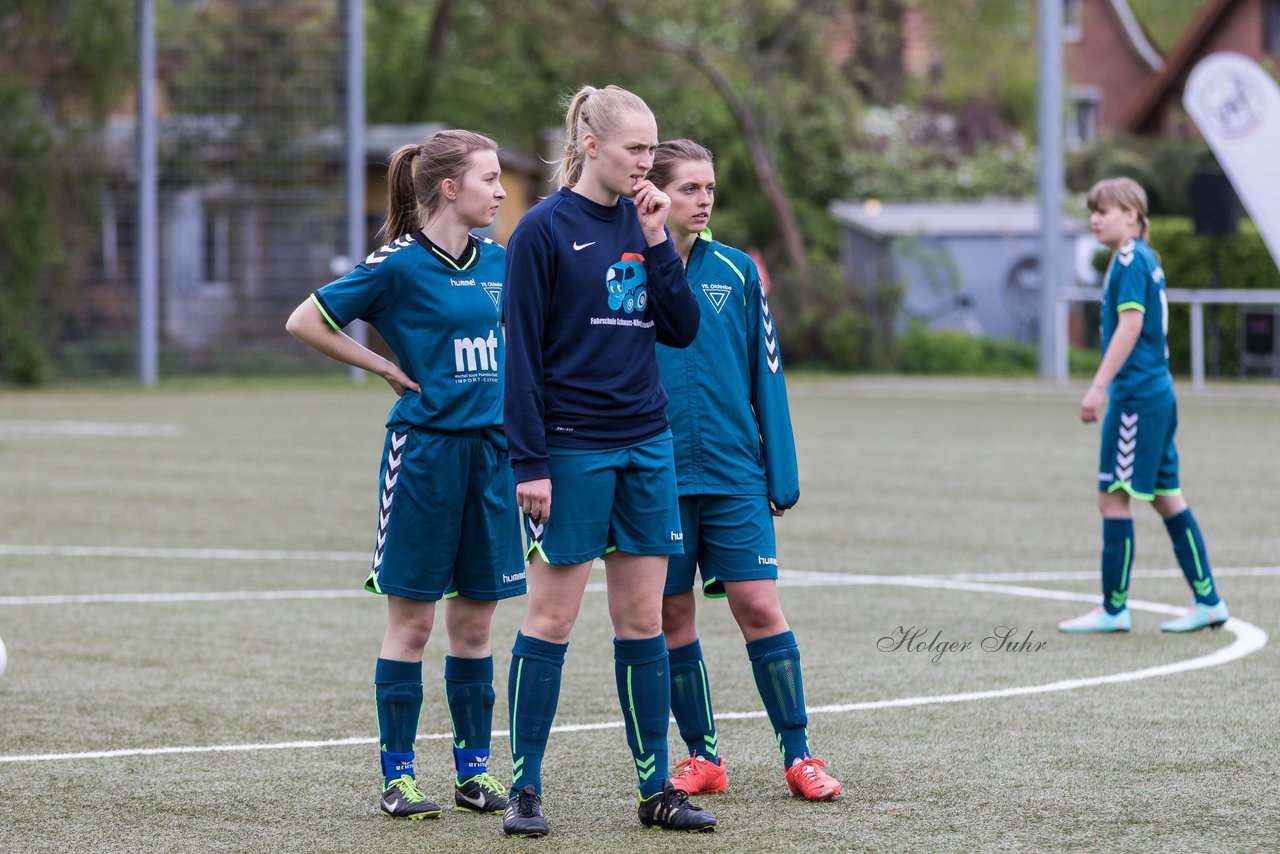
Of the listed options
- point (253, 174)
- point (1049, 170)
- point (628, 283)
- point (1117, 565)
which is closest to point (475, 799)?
point (628, 283)

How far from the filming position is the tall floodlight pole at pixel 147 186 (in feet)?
99.3

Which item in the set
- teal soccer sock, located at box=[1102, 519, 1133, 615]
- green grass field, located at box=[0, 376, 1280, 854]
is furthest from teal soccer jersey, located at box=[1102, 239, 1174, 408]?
green grass field, located at box=[0, 376, 1280, 854]

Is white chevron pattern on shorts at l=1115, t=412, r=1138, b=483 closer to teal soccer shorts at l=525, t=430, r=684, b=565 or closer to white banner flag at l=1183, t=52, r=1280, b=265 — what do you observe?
teal soccer shorts at l=525, t=430, r=684, b=565

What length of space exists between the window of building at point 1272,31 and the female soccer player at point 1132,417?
38.7 metres

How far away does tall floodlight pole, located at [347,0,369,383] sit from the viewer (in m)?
31.3

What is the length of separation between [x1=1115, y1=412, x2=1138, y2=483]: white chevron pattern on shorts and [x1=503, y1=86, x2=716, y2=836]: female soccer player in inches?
150

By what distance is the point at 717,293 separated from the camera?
5.53 meters

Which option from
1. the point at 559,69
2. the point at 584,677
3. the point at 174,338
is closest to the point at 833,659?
the point at 584,677

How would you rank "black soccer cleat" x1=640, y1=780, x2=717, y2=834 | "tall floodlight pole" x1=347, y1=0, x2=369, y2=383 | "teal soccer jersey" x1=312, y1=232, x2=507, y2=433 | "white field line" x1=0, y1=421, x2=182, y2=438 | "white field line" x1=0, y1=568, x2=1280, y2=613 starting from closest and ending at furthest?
"black soccer cleat" x1=640, y1=780, x2=717, y2=834
"teal soccer jersey" x1=312, y1=232, x2=507, y2=433
"white field line" x1=0, y1=568, x2=1280, y2=613
"white field line" x1=0, y1=421, x2=182, y2=438
"tall floodlight pole" x1=347, y1=0, x2=369, y2=383

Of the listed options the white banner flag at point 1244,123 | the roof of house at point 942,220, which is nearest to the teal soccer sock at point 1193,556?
the white banner flag at point 1244,123

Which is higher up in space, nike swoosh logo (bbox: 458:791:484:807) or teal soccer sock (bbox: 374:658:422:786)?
teal soccer sock (bbox: 374:658:422:786)

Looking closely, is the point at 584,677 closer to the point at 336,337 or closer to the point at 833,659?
the point at 833,659

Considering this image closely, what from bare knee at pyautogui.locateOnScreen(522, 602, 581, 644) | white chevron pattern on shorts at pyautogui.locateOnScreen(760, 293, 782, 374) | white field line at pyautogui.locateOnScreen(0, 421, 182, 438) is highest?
white chevron pattern on shorts at pyautogui.locateOnScreen(760, 293, 782, 374)

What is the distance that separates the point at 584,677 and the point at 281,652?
1439 millimetres
